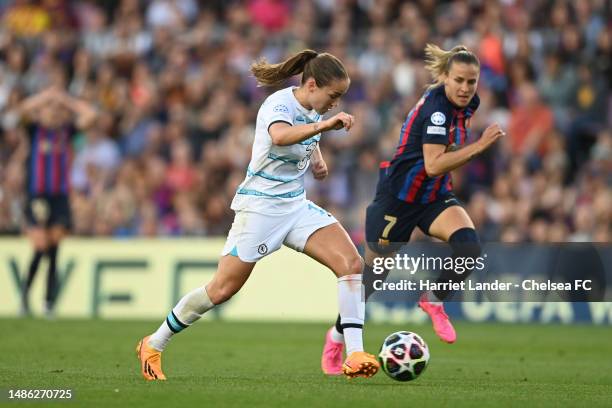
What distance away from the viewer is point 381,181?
427 inches

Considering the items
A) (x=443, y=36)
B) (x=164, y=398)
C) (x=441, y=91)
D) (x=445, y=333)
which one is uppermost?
(x=443, y=36)

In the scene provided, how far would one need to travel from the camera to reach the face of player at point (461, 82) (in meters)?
9.86

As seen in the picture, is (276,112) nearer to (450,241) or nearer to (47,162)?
(450,241)

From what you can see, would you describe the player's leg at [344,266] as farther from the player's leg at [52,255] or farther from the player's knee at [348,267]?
the player's leg at [52,255]

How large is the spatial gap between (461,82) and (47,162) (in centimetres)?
838

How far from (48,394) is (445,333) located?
353 centimetres

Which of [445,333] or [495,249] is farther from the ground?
[495,249]

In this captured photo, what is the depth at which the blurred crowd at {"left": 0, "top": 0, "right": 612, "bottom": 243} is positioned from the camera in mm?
18203

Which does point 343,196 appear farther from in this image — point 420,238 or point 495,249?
point 495,249

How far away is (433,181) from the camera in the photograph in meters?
10.5

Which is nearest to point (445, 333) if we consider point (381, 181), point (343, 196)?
point (381, 181)

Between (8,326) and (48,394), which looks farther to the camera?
(8,326)

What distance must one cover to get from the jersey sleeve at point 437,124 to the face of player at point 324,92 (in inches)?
53.1

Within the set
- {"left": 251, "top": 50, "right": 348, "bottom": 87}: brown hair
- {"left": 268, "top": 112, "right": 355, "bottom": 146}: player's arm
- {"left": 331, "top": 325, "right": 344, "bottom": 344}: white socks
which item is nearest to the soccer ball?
{"left": 331, "top": 325, "right": 344, "bottom": 344}: white socks
